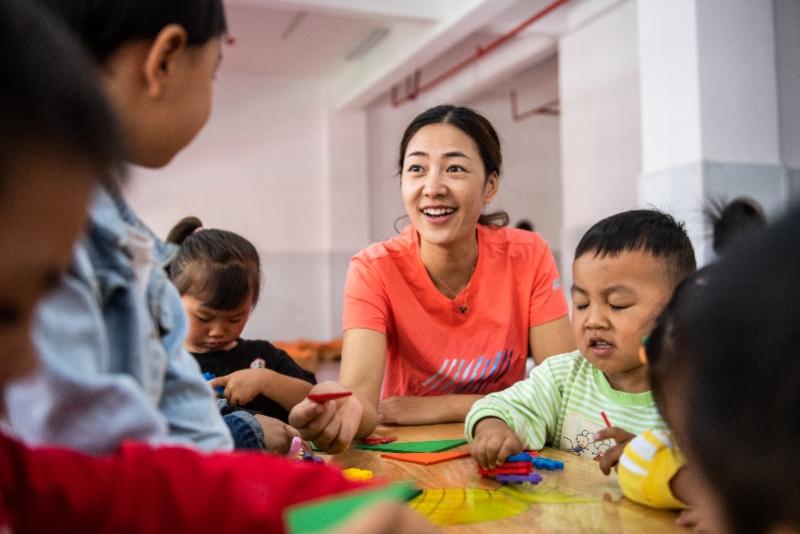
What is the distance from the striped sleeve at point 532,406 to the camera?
124 centimetres

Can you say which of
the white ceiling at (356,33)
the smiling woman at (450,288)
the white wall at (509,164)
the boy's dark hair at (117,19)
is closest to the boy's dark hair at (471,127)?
the smiling woman at (450,288)

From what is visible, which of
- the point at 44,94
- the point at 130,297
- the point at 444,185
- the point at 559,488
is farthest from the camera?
the point at 444,185

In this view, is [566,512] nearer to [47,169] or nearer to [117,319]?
[117,319]

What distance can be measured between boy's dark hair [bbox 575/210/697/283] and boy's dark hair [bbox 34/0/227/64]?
2.80 ft

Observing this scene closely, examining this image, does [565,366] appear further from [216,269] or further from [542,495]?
[216,269]

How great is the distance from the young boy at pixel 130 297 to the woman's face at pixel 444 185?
3.68ft

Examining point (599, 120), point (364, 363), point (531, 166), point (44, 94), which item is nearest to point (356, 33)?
point (599, 120)

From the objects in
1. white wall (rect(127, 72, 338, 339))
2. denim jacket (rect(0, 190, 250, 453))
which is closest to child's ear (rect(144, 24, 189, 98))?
denim jacket (rect(0, 190, 250, 453))

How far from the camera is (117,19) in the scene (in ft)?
2.35

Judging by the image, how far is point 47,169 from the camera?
0.43m

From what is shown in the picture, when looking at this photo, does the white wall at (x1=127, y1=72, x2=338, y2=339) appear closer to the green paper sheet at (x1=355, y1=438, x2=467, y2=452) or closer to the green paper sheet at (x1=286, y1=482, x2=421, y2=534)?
the green paper sheet at (x1=355, y1=438, x2=467, y2=452)

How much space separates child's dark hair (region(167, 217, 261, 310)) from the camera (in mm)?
1812

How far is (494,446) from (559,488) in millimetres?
136

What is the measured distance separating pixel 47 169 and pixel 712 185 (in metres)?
3.70
